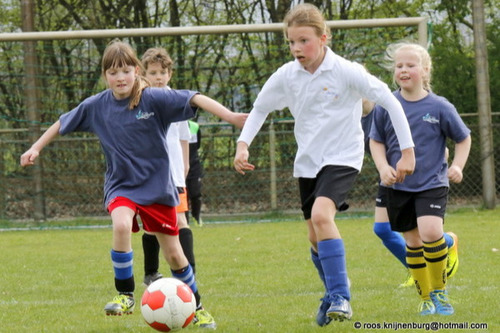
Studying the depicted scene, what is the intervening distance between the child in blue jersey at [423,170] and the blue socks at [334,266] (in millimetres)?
522

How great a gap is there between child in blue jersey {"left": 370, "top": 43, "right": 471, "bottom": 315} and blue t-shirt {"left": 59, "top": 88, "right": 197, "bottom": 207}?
1258 mm

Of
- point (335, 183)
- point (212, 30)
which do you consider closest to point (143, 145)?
point (335, 183)

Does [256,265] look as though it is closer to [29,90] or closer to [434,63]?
[29,90]

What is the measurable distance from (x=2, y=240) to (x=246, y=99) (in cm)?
428

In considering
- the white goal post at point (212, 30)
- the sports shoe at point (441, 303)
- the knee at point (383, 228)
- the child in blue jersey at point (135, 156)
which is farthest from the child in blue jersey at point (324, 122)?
the white goal post at point (212, 30)

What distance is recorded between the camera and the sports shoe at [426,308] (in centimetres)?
523

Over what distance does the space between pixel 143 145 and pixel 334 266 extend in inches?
52.1

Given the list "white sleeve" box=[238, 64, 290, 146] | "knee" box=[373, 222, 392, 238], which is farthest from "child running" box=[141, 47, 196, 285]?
"white sleeve" box=[238, 64, 290, 146]

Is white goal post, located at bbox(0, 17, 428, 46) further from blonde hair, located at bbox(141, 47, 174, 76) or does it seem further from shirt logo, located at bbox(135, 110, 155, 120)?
shirt logo, located at bbox(135, 110, 155, 120)

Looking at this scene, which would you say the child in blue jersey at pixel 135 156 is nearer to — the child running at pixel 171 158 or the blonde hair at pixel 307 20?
the blonde hair at pixel 307 20

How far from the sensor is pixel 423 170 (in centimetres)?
539

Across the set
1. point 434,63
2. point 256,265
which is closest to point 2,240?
point 256,265

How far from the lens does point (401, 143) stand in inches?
195

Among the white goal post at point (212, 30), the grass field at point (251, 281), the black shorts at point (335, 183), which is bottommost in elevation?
the grass field at point (251, 281)
